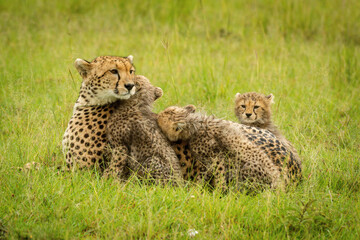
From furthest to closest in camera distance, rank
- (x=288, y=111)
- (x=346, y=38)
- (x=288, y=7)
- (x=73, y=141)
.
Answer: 1. (x=288, y=7)
2. (x=346, y=38)
3. (x=288, y=111)
4. (x=73, y=141)

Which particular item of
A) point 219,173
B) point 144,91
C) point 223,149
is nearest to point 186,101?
point 144,91

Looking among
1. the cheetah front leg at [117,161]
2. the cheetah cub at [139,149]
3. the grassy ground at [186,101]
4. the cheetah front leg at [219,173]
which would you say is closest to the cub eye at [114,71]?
the cheetah cub at [139,149]

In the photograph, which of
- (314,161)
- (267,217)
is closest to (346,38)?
(314,161)

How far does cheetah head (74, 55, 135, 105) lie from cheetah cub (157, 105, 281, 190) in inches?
17.1

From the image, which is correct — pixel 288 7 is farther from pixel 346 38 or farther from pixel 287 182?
pixel 287 182

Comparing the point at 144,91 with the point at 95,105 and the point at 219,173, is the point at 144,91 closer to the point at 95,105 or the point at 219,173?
the point at 95,105

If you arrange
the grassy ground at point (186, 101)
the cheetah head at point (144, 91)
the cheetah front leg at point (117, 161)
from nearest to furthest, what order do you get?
the grassy ground at point (186, 101) → the cheetah front leg at point (117, 161) → the cheetah head at point (144, 91)

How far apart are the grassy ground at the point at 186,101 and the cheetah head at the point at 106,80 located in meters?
0.69

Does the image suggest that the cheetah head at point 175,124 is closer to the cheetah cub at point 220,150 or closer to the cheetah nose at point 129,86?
the cheetah cub at point 220,150

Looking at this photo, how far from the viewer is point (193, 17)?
880 centimetres

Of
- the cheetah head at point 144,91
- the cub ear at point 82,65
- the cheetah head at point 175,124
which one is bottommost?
the cheetah head at point 175,124

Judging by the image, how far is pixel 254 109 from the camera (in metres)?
5.11

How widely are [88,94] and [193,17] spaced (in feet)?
16.7

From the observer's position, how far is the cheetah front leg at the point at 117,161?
3.85 meters
